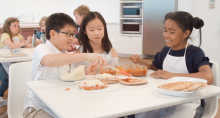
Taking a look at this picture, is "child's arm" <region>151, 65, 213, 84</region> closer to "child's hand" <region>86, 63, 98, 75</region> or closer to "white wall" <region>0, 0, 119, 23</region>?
"child's hand" <region>86, 63, 98, 75</region>

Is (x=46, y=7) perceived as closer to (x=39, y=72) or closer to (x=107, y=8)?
(x=107, y=8)

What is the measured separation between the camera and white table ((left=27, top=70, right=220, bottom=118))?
89 centimetres

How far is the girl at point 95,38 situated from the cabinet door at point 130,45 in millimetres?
3929

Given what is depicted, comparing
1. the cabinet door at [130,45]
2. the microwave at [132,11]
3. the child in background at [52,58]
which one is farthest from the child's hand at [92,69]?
the microwave at [132,11]

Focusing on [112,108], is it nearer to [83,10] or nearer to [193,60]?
[193,60]

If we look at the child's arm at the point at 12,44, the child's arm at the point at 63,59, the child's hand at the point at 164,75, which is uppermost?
the child's arm at the point at 63,59

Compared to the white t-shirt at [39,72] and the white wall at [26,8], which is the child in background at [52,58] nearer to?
the white t-shirt at [39,72]

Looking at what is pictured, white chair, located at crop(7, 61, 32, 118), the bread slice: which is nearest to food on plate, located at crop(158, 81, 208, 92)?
the bread slice

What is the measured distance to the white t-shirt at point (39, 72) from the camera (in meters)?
1.31

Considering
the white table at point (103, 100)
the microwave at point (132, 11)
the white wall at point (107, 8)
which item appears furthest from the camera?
the white wall at point (107, 8)

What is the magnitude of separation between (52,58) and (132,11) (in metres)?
4.77

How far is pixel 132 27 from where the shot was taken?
592cm

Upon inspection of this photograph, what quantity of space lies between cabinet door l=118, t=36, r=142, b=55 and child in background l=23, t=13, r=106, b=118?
4285 mm

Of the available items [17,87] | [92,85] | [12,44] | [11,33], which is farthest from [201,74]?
[11,33]
